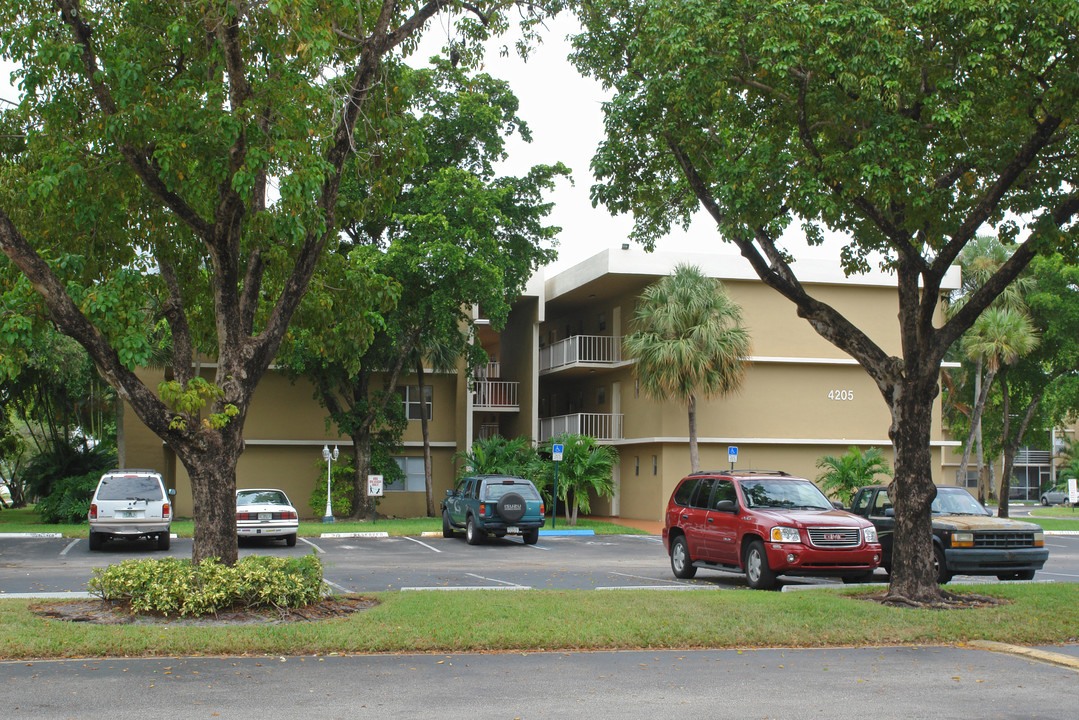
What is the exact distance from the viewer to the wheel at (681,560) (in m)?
16.6

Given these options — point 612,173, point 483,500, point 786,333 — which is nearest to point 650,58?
point 612,173

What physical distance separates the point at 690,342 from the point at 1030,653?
69.0 feet

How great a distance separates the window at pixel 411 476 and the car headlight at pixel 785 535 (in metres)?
23.7

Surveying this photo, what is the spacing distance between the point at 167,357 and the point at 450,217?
10.6 metres

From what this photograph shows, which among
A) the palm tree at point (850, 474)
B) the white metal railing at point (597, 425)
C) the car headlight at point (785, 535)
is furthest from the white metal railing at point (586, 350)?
the car headlight at point (785, 535)

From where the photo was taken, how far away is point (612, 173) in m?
15.2

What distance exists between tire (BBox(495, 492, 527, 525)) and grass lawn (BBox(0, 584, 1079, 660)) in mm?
10896

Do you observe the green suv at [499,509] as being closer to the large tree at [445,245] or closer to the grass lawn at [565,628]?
the large tree at [445,245]

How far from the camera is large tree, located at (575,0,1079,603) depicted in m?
11.8

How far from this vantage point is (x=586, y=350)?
3697cm

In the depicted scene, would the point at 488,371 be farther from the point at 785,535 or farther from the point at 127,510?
the point at 785,535

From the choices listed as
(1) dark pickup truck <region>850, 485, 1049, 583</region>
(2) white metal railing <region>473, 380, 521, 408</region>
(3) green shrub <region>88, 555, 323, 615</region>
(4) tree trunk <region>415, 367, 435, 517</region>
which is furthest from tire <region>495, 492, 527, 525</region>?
(2) white metal railing <region>473, 380, 521, 408</region>

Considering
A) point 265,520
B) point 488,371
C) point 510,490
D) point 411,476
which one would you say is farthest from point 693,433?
point 265,520

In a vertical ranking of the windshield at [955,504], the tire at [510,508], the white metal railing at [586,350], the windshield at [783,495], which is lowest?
the tire at [510,508]
